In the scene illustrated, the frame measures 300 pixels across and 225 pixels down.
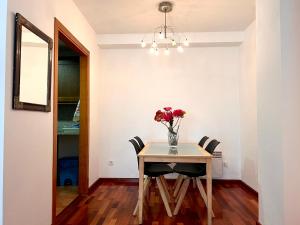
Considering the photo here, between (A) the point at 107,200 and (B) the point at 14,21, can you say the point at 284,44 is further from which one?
(A) the point at 107,200

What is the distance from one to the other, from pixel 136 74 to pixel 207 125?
1.55 metres

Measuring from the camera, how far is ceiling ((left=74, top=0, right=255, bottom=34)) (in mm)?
2934

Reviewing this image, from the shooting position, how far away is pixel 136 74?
166 inches

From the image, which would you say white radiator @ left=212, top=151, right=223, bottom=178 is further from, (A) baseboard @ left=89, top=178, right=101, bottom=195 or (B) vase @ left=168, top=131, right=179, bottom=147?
(A) baseboard @ left=89, top=178, right=101, bottom=195

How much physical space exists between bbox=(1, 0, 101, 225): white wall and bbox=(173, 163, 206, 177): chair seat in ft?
4.81

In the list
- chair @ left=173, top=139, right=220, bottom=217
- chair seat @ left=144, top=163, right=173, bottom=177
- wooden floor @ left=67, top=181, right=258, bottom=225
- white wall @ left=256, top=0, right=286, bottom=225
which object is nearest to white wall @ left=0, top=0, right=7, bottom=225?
wooden floor @ left=67, top=181, right=258, bottom=225

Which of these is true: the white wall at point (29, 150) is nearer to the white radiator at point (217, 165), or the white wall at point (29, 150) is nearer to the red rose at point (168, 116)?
the red rose at point (168, 116)

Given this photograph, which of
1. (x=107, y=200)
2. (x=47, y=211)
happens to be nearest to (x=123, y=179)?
(x=107, y=200)

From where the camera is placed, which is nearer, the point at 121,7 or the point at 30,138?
the point at 30,138

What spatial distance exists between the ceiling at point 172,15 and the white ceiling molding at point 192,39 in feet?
0.31

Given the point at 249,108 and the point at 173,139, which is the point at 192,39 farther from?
the point at 173,139

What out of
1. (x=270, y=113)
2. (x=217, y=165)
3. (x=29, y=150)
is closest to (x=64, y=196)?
(x=29, y=150)

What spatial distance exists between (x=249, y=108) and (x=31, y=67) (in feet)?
10.1

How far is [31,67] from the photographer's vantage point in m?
1.93
